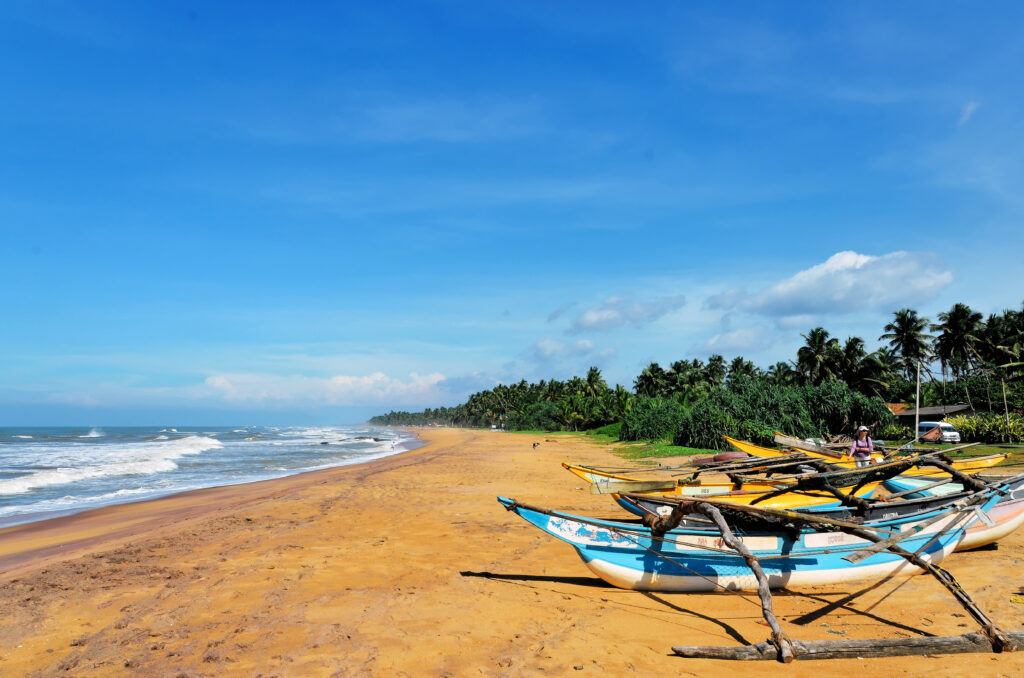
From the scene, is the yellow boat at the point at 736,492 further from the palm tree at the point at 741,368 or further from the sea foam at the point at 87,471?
the palm tree at the point at 741,368

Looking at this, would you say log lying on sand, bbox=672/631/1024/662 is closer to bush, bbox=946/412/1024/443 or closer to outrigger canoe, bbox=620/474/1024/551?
outrigger canoe, bbox=620/474/1024/551

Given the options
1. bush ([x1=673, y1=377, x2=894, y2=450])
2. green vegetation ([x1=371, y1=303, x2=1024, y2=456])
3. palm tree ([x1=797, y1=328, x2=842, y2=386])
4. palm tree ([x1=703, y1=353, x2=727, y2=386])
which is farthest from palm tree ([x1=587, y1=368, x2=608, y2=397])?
bush ([x1=673, y1=377, x2=894, y2=450])

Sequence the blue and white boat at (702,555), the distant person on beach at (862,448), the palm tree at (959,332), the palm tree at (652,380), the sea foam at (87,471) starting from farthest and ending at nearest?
the palm tree at (652,380) < the palm tree at (959,332) < the sea foam at (87,471) < the distant person on beach at (862,448) < the blue and white boat at (702,555)

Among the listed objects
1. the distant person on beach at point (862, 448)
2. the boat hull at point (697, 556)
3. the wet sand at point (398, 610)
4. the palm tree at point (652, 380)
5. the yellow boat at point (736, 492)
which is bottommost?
the wet sand at point (398, 610)

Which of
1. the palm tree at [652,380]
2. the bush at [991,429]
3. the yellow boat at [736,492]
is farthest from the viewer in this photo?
the palm tree at [652,380]

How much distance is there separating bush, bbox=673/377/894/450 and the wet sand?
805 inches

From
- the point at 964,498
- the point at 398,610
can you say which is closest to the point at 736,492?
the point at 964,498

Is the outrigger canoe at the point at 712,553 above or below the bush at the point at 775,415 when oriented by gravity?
below

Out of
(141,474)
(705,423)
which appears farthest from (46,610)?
(705,423)

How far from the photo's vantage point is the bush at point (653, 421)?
35.8 metres

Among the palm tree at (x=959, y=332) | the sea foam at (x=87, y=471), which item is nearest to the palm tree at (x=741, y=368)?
the palm tree at (x=959, y=332)

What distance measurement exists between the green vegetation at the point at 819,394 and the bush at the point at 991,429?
52 mm

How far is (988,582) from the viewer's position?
7.57 metres

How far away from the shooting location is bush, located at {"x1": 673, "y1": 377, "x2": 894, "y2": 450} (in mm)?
30391
